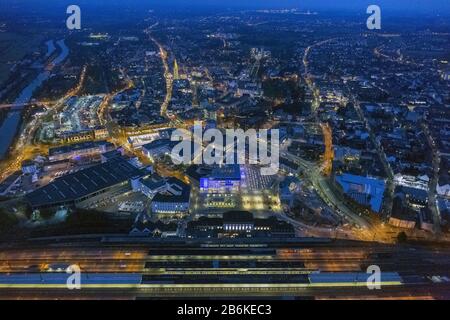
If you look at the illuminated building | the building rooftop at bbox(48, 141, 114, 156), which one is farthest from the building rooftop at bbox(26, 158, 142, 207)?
the illuminated building

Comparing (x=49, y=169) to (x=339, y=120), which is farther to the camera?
(x=339, y=120)

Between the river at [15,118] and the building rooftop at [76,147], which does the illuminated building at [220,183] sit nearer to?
the building rooftop at [76,147]

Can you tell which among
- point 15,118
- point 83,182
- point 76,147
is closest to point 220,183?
point 83,182

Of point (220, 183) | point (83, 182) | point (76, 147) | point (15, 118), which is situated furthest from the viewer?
point (15, 118)

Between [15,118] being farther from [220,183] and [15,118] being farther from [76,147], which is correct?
[220,183]

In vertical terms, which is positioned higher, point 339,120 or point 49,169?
point 339,120

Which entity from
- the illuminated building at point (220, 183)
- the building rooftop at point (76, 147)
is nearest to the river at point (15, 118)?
the building rooftop at point (76, 147)

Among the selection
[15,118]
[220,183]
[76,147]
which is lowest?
[220,183]

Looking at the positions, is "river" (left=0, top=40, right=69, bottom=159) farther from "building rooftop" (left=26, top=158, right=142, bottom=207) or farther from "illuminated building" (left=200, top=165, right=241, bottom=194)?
"illuminated building" (left=200, top=165, right=241, bottom=194)

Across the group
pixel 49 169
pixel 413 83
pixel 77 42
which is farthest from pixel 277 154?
pixel 77 42

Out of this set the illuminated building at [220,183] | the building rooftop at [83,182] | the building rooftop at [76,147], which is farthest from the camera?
the building rooftop at [76,147]

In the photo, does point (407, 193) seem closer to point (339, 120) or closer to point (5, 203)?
point (339, 120)
